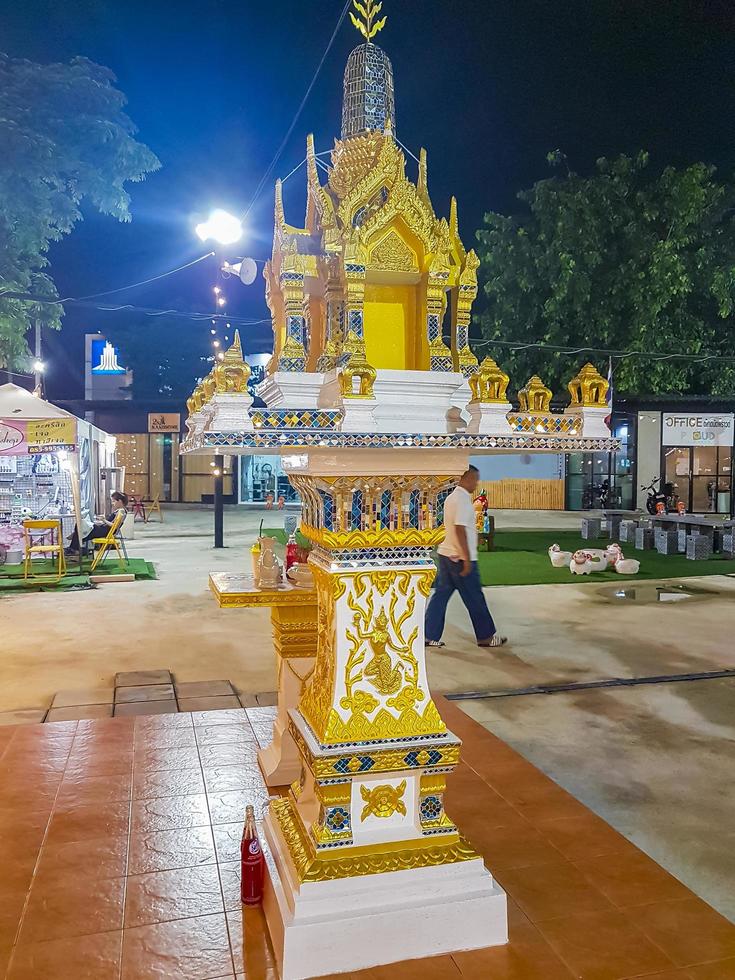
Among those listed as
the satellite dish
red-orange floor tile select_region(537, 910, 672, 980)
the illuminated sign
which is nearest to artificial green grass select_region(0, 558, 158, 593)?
the satellite dish

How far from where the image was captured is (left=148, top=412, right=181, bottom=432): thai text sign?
27.0m

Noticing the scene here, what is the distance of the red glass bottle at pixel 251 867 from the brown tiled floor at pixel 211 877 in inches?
3.2

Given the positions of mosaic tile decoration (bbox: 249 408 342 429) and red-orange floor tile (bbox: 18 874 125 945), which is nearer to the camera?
mosaic tile decoration (bbox: 249 408 342 429)

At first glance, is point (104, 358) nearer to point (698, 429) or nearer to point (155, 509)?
point (155, 509)

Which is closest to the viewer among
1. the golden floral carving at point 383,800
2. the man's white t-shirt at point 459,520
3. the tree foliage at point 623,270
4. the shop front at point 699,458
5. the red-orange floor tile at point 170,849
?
the golden floral carving at point 383,800

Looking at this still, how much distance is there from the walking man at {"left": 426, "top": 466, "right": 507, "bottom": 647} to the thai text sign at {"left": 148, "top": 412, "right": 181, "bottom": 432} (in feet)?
71.0

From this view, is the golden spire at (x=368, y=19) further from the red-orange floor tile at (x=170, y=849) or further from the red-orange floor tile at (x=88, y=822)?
the red-orange floor tile at (x=88, y=822)

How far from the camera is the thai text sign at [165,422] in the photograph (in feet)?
88.7

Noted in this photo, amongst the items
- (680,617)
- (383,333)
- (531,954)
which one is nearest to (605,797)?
(531,954)

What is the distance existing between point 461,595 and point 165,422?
22.2m

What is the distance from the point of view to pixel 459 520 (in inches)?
259

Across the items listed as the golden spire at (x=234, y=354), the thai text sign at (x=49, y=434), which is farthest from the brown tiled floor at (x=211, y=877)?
the thai text sign at (x=49, y=434)

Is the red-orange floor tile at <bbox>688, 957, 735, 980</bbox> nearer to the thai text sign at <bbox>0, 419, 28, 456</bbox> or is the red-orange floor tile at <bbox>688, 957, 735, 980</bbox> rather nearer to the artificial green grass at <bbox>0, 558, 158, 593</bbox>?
the artificial green grass at <bbox>0, 558, 158, 593</bbox>

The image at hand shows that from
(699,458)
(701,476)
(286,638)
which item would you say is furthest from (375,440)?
(699,458)
